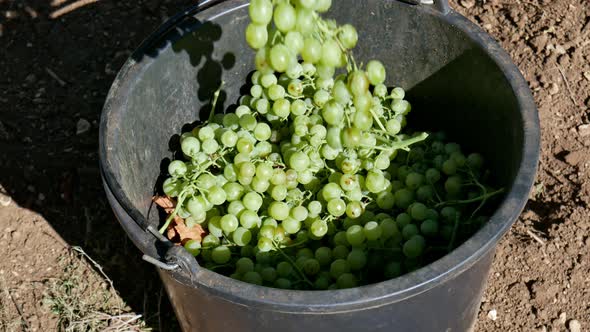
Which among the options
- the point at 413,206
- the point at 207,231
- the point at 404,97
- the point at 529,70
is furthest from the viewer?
the point at 529,70

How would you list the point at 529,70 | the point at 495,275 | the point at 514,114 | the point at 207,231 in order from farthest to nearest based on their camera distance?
the point at 529,70, the point at 495,275, the point at 207,231, the point at 514,114

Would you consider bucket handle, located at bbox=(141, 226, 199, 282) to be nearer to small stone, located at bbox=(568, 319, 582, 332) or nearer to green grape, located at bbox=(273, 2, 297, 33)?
green grape, located at bbox=(273, 2, 297, 33)

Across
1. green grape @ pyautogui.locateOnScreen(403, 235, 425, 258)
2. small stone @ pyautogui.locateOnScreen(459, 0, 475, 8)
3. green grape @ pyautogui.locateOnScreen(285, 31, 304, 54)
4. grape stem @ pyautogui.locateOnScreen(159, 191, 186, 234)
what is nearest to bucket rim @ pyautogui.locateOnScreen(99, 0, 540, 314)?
grape stem @ pyautogui.locateOnScreen(159, 191, 186, 234)

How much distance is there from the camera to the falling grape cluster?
6.47ft

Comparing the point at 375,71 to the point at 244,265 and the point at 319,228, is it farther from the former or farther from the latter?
the point at 244,265

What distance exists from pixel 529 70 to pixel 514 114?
115 centimetres

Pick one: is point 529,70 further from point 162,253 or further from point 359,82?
point 162,253

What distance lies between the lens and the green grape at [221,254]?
201 cm

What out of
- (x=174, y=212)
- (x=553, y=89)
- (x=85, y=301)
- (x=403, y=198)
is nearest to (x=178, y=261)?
(x=174, y=212)

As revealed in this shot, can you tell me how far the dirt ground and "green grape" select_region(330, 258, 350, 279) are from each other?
0.71m

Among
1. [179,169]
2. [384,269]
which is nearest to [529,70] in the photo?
[384,269]

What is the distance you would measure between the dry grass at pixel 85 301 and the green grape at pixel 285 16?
1260 mm

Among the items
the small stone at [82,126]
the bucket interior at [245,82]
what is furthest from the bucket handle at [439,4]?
the small stone at [82,126]

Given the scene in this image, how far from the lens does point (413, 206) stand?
2.02 meters
